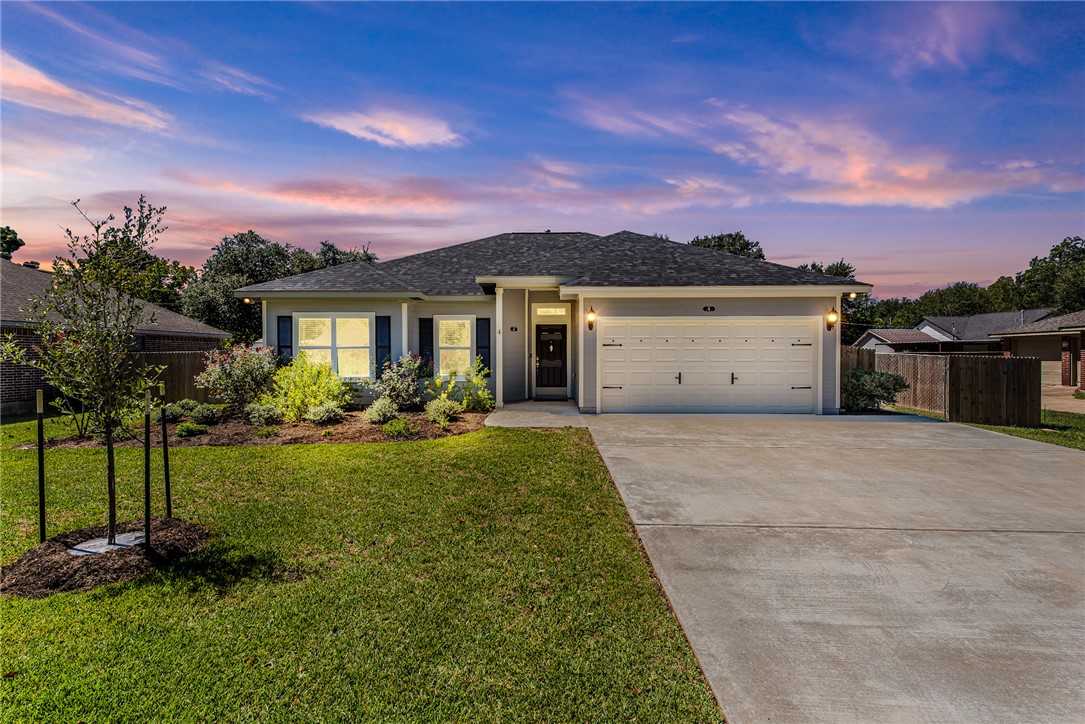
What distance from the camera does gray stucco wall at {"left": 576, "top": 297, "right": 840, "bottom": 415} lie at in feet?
35.6

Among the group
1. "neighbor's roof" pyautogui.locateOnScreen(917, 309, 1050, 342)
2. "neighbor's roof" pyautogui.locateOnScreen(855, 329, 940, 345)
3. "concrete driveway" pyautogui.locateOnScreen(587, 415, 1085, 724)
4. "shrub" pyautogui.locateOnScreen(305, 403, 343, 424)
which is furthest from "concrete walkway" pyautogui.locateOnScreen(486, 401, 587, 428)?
"neighbor's roof" pyautogui.locateOnScreen(855, 329, 940, 345)

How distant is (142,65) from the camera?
8086 millimetres

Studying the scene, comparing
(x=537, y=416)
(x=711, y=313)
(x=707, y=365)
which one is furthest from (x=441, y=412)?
(x=711, y=313)

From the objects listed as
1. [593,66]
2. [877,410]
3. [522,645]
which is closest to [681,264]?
[593,66]

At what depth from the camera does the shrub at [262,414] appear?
972cm

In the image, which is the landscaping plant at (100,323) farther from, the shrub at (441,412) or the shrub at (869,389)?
the shrub at (869,389)

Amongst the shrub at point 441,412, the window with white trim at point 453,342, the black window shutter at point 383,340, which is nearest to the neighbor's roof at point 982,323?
the window with white trim at point 453,342

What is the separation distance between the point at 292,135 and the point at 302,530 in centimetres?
1068

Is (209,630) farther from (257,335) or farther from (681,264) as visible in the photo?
(257,335)

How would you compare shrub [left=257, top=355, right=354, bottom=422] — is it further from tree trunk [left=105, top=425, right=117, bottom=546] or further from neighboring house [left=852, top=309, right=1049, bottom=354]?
neighboring house [left=852, top=309, right=1049, bottom=354]

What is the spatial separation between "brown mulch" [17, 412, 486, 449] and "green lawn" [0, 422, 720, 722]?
298cm

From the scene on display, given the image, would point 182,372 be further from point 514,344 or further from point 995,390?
point 995,390

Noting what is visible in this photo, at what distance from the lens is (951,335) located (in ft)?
135

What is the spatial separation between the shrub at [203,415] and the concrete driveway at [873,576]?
28.2 ft
